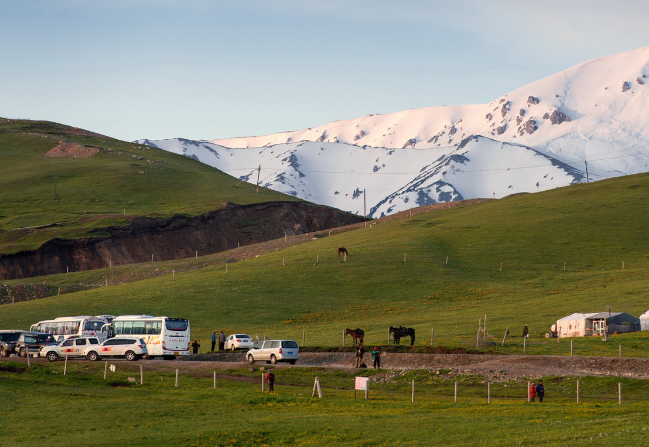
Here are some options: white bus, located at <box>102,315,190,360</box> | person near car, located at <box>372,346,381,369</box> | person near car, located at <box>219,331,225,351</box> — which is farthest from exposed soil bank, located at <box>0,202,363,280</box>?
person near car, located at <box>372,346,381,369</box>

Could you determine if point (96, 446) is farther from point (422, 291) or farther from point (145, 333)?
point (422, 291)

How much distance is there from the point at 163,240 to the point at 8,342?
98.8m

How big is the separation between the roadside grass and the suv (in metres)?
5.12

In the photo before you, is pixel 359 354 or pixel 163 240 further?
pixel 163 240

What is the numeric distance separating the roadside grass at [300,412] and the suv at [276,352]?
512 cm

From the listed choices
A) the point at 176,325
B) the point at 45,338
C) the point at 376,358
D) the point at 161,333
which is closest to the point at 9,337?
the point at 45,338

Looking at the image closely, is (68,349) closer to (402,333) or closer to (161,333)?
(161,333)

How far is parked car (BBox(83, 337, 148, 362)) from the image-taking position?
66.9 metres

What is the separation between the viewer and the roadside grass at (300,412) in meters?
34.8

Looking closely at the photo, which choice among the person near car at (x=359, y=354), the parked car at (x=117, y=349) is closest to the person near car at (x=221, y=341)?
the parked car at (x=117, y=349)

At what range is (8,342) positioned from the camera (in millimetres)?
71375

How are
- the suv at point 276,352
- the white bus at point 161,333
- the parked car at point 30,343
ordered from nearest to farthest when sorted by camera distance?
the suv at point 276,352, the white bus at point 161,333, the parked car at point 30,343

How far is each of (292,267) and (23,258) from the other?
5891 cm

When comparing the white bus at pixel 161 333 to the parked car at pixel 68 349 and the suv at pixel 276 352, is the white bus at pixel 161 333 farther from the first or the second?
the suv at pixel 276 352
